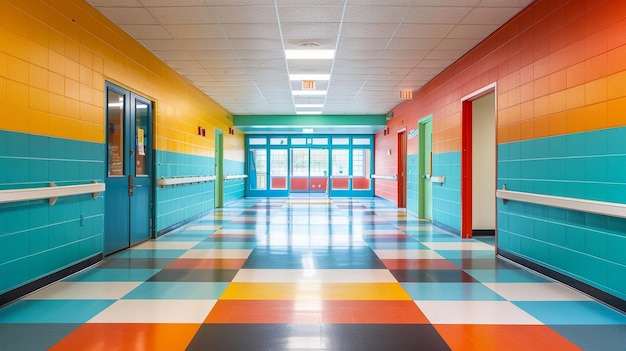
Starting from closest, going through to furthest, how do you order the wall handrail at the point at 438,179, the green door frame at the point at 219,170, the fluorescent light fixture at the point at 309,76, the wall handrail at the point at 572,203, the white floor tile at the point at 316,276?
1. the wall handrail at the point at 572,203
2. the white floor tile at the point at 316,276
3. the wall handrail at the point at 438,179
4. the fluorescent light fixture at the point at 309,76
5. the green door frame at the point at 219,170

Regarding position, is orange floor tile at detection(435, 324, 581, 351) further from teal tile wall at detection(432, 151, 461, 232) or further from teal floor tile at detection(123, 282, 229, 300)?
teal tile wall at detection(432, 151, 461, 232)

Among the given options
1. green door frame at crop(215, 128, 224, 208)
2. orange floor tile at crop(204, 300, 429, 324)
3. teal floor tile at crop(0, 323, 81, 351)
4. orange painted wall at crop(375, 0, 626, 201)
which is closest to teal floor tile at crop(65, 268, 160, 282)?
teal floor tile at crop(0, 323, 81, 351)

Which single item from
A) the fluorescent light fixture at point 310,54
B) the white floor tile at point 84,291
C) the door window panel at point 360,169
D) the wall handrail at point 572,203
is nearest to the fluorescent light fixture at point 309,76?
the fluorescent light fixture at point 310,54

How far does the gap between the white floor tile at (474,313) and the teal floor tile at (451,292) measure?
4.4 inches

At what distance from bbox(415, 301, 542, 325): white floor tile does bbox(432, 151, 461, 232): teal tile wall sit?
12.9ft

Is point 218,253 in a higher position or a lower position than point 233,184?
lower

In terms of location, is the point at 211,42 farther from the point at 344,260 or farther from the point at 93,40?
the point at 344,260

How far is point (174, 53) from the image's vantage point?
662 centimetres

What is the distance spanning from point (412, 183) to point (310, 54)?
5.29m

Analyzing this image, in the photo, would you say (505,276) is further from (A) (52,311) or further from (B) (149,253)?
(B) (149,253)

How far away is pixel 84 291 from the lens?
12.5 ft

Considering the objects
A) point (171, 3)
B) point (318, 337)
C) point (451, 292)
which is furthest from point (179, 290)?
point (171, 3)

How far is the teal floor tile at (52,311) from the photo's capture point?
3.08 m

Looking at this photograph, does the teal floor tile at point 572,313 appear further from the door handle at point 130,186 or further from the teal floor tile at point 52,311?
the door handle at point 130,186
